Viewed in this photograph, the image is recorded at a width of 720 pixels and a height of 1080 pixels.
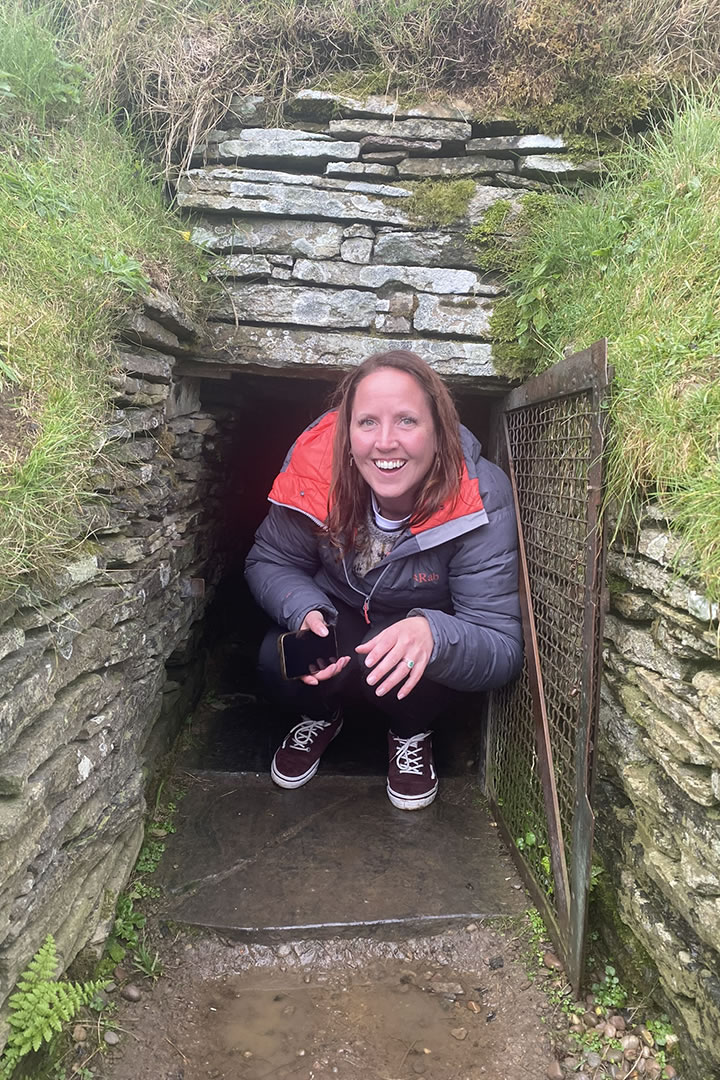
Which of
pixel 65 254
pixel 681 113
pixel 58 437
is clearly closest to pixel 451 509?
pixel 58 437

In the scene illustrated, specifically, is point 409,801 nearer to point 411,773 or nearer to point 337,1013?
point 411,773

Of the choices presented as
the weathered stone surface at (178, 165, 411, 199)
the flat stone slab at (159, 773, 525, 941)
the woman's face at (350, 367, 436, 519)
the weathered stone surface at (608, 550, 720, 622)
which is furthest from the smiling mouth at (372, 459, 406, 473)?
the flat stone slab at (159, 773, 525, 941)

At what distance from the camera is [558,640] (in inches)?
102

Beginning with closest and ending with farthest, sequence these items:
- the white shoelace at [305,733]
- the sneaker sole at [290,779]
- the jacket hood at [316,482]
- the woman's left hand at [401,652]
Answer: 1. the woman's left hand at [401,652]
2. the jacket hood at [316,482]
3. the sneaker sole at [290,779]
4. the white shoelace at [305,733]

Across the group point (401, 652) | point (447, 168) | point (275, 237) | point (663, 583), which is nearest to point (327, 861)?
point (401, 652)

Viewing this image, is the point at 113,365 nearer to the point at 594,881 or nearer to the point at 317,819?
the point at 317,819

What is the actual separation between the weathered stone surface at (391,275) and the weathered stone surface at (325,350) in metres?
0.24

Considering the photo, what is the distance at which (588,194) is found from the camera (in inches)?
120

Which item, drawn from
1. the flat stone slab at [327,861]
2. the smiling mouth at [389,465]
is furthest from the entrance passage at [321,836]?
the smiling mouth at [389,465]

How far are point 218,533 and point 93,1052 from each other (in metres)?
2.99

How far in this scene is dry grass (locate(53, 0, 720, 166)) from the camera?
304cm

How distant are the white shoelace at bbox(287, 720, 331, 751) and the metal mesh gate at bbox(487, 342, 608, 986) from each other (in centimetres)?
99

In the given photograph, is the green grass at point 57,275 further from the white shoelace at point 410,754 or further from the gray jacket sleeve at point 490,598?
the white shoelace at point 410,754

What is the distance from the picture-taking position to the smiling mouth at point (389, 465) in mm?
2785
